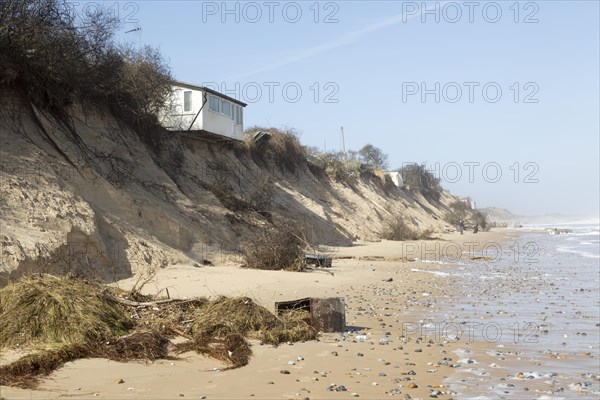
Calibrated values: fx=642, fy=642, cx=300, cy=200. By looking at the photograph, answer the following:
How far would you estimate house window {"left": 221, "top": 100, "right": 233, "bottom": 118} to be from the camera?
2944cm

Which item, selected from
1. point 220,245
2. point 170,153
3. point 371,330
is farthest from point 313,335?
point 170,153

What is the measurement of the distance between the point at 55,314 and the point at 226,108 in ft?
75.0

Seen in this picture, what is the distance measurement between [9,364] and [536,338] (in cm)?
737

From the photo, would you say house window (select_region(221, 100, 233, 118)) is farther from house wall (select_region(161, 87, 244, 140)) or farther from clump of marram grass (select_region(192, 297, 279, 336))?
clump of marram grass (select_region(192, 297, 279, 336))

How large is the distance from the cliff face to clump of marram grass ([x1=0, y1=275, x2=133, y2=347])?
339cm

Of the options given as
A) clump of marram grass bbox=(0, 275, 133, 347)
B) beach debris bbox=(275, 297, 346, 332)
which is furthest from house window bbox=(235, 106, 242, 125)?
clump of marram grass bbox=(0, 275, 133, 347)

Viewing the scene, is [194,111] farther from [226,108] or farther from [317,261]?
[317,261]

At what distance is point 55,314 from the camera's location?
7621 mm

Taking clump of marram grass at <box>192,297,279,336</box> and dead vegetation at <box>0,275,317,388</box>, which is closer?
dead vegetation at <box>0,275,317,388</box>

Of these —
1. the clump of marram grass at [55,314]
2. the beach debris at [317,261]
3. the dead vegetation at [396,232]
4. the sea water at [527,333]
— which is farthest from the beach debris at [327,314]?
the dead vegetation at [396,232]

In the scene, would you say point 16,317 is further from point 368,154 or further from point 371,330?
point 368,154

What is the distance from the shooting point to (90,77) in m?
19.9

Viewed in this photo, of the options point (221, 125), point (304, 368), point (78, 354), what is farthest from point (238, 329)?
point (221, 125)

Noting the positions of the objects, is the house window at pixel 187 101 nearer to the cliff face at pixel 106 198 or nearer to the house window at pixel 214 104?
the house window at pixel 214 104
